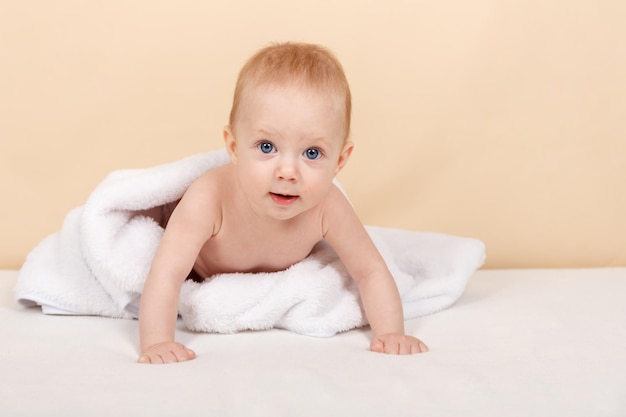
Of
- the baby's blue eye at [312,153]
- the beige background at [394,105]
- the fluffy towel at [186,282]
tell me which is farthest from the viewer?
the beige background at [394,105]

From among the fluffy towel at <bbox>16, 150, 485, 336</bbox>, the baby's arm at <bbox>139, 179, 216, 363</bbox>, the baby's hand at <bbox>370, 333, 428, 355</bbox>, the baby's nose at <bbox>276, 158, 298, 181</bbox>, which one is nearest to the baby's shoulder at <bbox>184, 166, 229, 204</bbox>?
the baby's arm at <bbox>139, 179, 216, 363</bbox>

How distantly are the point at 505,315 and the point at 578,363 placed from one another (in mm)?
361

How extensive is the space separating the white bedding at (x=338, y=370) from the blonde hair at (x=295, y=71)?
Answer: 0.41 metres

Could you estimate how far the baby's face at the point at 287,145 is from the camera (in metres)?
1.56

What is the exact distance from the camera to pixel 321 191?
163 centimetres

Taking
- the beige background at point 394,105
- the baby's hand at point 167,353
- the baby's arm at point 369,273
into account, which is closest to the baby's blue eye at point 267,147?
the baby's arm at point 369,273

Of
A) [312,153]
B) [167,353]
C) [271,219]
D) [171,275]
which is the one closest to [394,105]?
[271,219]

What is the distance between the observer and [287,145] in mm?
1574

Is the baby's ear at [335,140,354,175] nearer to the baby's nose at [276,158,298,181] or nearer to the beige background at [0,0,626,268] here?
the baby's nose at [276,158,298,181]

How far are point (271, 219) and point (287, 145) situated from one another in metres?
0.24

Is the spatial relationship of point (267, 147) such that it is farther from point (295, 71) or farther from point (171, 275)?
point (171, 275)

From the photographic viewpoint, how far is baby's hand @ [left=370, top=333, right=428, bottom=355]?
1580 mm

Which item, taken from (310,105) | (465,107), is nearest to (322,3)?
(465,107)

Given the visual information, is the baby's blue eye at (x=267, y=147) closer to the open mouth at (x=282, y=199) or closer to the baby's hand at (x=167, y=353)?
the open mouth at (x=282, y=199)
